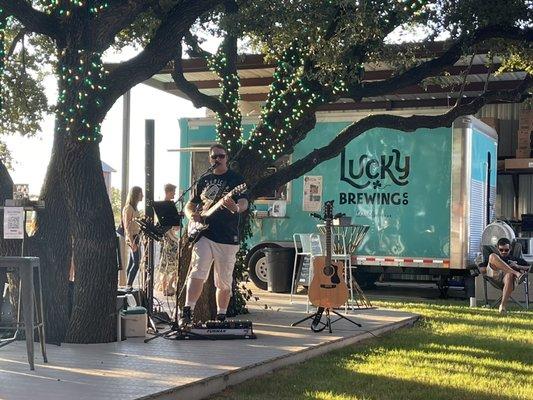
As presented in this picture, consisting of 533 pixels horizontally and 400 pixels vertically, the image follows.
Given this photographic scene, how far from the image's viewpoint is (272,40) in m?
9.49

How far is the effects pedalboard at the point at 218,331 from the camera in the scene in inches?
307

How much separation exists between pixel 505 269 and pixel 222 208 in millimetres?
5686

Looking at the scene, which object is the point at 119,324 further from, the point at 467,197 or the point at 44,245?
the point at 467,197

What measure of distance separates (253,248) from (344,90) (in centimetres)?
561

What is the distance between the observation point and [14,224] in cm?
668

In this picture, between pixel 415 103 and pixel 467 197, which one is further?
pixel 415 103

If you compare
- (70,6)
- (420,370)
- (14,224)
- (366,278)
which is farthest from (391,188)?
(14,224)

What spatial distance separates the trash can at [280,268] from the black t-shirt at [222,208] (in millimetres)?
6308

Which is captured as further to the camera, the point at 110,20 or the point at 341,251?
the point at 341,251

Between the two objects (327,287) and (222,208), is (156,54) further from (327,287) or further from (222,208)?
(327,287)

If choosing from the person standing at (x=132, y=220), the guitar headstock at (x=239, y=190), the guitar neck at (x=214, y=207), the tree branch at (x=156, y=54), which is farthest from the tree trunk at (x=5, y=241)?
the person standing at (x=132, y=220)

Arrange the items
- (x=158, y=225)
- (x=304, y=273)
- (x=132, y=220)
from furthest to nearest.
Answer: (x=304, y=273) < (x=132, y=220) < (x=158, y=225)

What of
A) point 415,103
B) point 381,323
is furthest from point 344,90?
point 415,103

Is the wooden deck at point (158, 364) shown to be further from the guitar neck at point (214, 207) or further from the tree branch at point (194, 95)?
the tree branch at point (194, 95)
